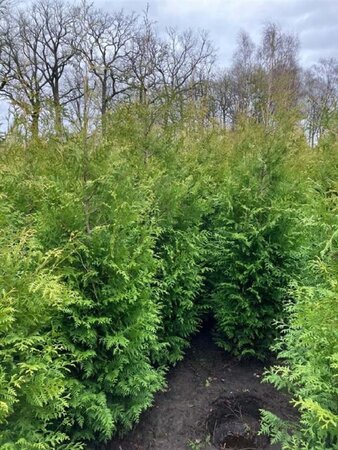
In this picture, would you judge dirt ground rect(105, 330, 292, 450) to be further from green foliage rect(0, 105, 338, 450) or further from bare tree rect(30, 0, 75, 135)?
bare tree rect(30, 0, 75, 135)

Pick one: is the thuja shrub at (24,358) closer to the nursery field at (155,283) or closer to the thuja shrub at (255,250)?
the nursery field at (155,283)

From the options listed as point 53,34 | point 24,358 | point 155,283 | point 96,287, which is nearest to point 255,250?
point 155,283

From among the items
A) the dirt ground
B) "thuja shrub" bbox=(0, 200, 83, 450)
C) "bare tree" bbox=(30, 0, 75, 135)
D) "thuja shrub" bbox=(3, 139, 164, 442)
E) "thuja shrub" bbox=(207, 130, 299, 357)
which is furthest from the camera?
"bare tree" bbox=(30, 0, 75, 135)

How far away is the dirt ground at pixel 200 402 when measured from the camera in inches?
124

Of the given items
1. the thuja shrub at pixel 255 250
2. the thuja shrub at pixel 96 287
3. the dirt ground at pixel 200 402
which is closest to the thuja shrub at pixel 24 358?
the thuja shrub at pixel 96 287

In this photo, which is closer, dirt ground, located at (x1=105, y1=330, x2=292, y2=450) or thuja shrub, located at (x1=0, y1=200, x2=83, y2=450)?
thuja shrub, located at (x1=0, y1=200, x2=83, y2=450)

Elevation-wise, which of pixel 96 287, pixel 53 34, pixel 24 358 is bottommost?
pixel 24 358

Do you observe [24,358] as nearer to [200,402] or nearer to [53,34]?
[200,402]

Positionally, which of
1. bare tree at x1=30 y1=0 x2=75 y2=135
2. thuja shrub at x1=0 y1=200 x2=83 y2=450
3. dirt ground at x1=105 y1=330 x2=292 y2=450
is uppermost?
bare tree at x1=30 y1=0 x2=75 y2=135

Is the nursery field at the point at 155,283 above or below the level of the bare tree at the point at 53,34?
below

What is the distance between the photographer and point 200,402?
364cm

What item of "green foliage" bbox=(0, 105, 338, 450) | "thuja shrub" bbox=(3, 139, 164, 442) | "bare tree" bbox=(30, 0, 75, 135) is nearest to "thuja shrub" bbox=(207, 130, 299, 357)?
"green foliage" bbox=(0, 105, 338, 450)

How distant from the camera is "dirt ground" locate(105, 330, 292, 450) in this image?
3145 mm

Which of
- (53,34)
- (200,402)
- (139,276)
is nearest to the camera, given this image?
(139,276)
